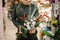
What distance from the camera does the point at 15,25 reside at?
1.87 metres

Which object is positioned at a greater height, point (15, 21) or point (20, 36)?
point (15, 21)

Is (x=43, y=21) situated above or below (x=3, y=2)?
below

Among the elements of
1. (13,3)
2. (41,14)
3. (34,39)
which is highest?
(13,3)

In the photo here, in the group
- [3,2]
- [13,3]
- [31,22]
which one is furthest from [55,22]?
[3,2]

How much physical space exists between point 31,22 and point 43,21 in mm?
136

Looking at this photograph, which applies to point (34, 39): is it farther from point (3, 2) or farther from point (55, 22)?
point (3, 2)

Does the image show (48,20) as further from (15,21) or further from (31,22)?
(15,21)

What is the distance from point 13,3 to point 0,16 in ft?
0.70

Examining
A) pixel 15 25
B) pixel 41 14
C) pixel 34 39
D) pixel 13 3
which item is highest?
pixel 13 3

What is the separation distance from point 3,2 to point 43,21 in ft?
1.67

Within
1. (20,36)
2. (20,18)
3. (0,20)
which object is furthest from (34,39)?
(0,20)

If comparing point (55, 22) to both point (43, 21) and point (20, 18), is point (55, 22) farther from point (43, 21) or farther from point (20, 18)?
point (20, 18)

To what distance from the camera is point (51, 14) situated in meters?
1.83

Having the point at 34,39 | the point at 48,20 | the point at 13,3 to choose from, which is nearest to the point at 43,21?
the point at 48,20
